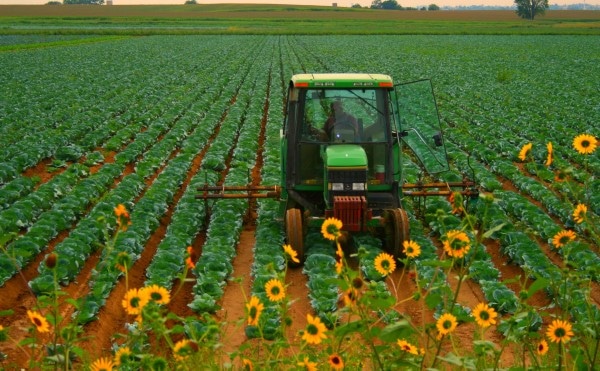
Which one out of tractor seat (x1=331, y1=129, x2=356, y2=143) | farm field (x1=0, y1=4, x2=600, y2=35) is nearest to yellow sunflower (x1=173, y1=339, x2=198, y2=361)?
tractor seat (x1=331, y1=129, x2=356, y2=143)

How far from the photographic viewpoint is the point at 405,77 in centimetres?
3100

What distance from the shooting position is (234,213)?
10359 mm

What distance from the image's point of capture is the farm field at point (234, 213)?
5.77 metres

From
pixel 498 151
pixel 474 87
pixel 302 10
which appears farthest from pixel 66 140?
pixel 302 10

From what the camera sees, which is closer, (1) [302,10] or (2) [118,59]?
(2) [118,59]

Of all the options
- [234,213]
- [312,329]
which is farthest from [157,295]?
[234,213]

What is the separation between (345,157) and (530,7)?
112883 millimetres

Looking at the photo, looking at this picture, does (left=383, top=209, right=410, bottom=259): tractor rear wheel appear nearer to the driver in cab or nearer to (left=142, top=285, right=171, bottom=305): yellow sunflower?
the driver in cab

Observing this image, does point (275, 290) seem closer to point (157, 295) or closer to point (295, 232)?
point (157, 295)

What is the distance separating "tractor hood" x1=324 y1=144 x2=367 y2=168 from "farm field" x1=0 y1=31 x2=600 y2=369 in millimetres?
992

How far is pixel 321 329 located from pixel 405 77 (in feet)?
92.0

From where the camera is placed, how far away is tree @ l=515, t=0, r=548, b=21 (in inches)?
4441

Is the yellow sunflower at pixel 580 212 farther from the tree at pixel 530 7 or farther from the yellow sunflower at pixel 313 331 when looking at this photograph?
the tree at pixel 530 7

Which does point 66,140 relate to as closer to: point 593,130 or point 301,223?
point 301,223
